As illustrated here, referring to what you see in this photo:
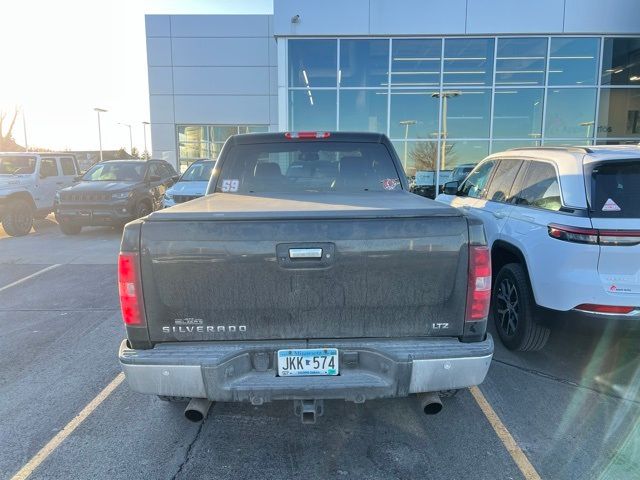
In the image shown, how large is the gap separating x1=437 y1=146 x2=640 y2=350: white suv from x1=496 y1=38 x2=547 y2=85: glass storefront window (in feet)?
36.4

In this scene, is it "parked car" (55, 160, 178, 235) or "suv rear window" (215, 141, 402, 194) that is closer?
"suv rear window" (215, 141, 402, 194)

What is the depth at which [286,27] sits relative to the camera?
13.7 metres

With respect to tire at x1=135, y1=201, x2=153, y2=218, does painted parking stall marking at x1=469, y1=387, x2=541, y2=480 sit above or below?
below

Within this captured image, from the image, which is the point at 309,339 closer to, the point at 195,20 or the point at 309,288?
the point at 309,288

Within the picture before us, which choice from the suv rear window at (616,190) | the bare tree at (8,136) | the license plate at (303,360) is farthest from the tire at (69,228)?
the bare tree at (8,136)

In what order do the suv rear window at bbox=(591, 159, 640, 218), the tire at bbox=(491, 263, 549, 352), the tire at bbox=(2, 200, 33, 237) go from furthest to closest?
the tire at bbox=(2, 200, 33, 237)
the tire at bbox=(491, 263, 549, 352)
the suv rear window at bbox=(591, 159, 640, 218)

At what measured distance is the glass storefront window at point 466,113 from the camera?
14.5 meters

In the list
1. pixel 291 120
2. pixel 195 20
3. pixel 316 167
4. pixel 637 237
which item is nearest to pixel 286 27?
pixel 291 120

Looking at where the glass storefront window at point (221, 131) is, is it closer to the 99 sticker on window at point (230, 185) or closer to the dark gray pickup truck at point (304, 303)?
the 99 sticker on window at point (230, 185)

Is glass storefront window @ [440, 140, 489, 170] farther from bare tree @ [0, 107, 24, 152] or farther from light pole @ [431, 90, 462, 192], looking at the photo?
bare tree @ [0, 107, 24, 152]

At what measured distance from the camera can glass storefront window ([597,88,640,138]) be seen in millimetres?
14422

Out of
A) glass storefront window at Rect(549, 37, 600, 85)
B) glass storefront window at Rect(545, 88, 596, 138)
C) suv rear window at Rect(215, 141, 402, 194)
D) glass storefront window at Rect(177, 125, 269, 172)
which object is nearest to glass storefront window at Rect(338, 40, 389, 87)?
glass storefront window at Rect(549, 37, 600, 85)

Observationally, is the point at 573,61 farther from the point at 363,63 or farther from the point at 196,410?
the point at 196,410

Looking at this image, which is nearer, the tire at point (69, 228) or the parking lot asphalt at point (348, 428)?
the parking lot asphalt at point (348, 428)
